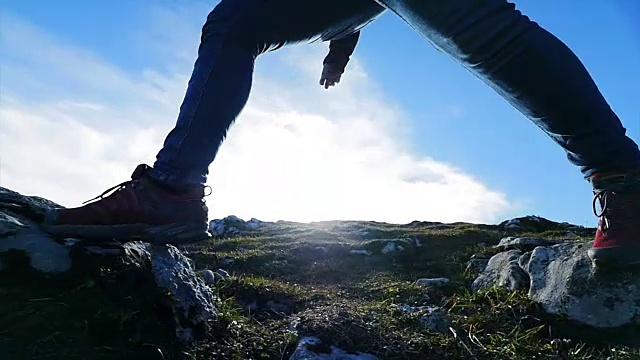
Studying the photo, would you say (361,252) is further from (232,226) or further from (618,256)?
(232,226)

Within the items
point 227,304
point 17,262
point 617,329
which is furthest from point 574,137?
point 17,262

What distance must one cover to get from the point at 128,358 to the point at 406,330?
5.82 ft

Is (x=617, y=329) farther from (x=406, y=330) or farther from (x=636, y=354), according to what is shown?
(x=406, y=330)

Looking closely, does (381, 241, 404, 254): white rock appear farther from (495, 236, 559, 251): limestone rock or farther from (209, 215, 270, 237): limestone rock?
(209, 215, 270, 237): limestone rock

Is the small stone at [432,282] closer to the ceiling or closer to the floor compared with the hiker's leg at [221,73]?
closer to the floor

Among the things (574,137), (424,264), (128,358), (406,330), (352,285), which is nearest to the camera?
(128,358)

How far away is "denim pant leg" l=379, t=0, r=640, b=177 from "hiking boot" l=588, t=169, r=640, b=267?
8 centimetres

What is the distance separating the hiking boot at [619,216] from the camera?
316 centimetres

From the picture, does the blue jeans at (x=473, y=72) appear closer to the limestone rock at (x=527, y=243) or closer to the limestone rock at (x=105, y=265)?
the limestone rock at (x=105, y=265)

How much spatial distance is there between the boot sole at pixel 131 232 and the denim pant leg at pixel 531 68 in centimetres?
183

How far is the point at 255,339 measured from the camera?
3.39 metres

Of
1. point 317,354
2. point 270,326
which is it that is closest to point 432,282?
point 270,326

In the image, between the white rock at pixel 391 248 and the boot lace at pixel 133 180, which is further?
the white rock at pixel 391 248

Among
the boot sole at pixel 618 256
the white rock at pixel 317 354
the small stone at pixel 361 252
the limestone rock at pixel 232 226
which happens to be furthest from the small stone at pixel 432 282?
the limestone rock at pixel 232 226
